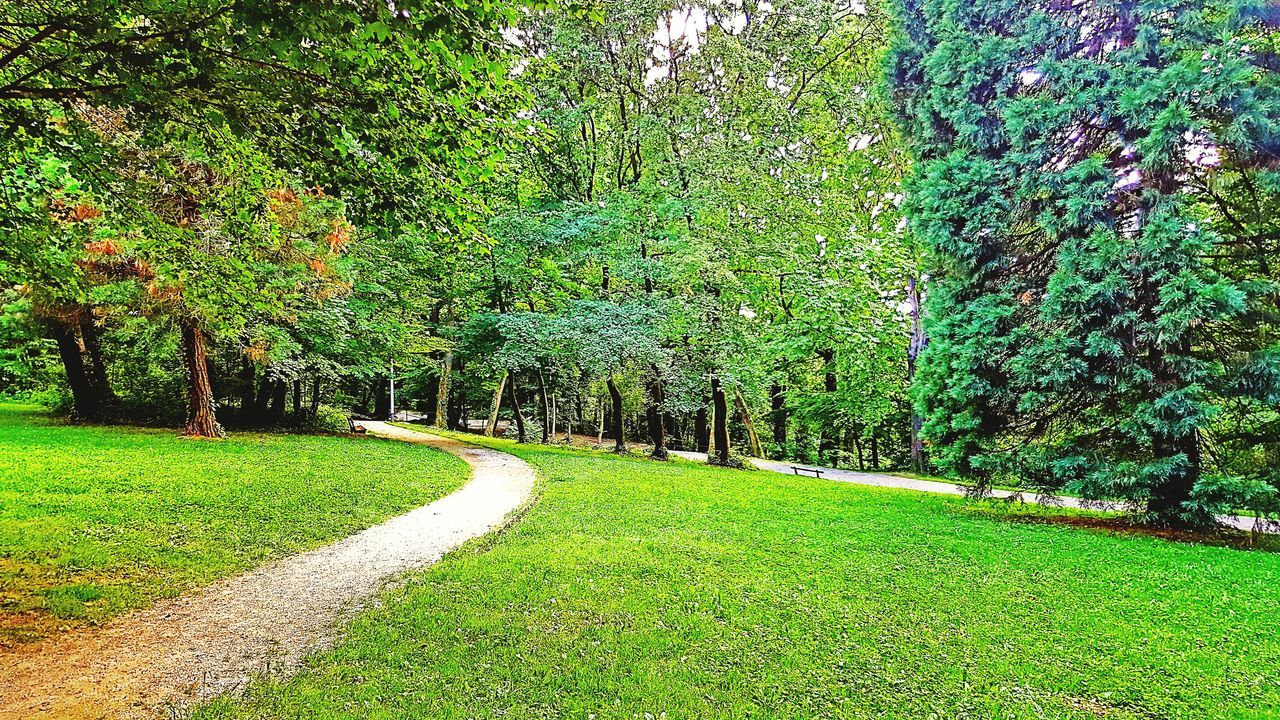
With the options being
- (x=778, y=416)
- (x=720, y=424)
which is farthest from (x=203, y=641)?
(x=778, y=416)

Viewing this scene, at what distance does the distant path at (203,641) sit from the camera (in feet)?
11.8

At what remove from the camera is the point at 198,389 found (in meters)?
15.7

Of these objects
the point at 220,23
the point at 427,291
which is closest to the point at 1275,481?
the point at 220,23

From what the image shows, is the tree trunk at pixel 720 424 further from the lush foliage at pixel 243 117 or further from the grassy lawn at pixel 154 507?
the lush foliage at pixel 243 117

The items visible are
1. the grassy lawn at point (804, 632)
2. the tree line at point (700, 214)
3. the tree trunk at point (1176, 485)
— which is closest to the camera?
the grassy lawn at point (804, 632)

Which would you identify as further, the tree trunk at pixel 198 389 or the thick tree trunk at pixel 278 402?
the thick tree trunk at pixel 278 402

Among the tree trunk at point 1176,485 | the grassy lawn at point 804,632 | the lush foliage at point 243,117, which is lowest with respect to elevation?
the grassy lawn at point 804,632

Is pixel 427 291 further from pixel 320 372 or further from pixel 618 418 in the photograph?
pixel 618 418

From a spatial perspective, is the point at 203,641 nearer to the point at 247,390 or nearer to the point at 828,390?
the point at 247,390

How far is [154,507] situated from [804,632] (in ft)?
28.9

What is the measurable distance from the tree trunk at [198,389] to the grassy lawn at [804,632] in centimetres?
1237

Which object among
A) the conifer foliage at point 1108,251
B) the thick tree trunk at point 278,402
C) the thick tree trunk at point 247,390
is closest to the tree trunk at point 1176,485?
the conifer foliage at point 1108,251

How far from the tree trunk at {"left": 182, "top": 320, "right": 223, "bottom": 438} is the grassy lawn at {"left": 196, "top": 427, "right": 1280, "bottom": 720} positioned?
12.4 m

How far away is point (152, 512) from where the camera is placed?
26.2 ft
